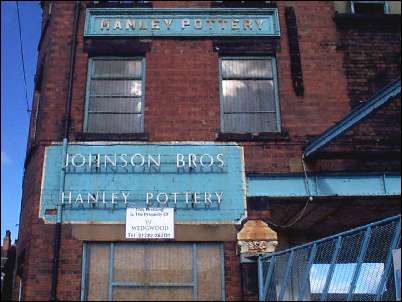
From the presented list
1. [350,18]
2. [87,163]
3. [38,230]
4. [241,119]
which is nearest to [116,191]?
[87,163]

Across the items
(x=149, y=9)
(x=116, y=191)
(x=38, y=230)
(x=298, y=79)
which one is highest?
(x=149, y=9)

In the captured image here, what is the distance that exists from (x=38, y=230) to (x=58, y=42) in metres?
4.38

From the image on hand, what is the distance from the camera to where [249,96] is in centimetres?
1215

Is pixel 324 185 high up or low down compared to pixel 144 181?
down

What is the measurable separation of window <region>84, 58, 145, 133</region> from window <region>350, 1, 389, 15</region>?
17.9 ft

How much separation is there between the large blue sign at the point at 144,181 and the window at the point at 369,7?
4945 mm

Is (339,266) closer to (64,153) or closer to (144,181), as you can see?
(144,181)

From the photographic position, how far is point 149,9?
41.2 ft

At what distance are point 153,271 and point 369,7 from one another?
8.33 metres

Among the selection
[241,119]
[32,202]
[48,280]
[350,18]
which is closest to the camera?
[48,280]

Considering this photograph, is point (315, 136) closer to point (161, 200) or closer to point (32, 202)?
point (161, 200)

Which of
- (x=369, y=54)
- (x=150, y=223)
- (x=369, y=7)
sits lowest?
(x=150, y=223)

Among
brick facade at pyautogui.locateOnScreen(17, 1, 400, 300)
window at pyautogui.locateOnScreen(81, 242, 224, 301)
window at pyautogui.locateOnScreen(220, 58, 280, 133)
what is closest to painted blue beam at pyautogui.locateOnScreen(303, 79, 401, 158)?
brick facade at pyautogui.locateOnScreen(17, 1, 400, 300)

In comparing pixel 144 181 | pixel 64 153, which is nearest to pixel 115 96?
pixel 64 153
